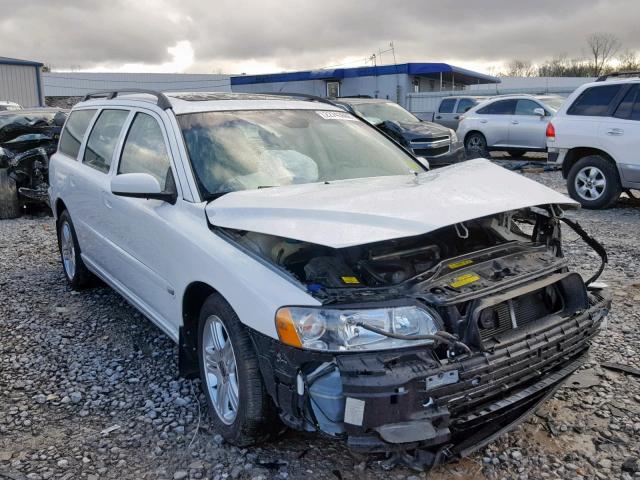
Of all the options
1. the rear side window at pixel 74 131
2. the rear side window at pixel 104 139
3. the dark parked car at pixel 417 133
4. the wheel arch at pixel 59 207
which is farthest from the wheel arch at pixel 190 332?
the dark parked car at pixel 417 133

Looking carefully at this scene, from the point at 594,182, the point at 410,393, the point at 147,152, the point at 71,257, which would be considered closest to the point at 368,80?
the point at 594,182

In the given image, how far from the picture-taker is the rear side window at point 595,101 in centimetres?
895

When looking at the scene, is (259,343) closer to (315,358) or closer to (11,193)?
(315,358)

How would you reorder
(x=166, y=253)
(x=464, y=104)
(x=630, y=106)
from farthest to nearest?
(x=464, y=104) < (x=630, y=106) < (x=166, y=253)

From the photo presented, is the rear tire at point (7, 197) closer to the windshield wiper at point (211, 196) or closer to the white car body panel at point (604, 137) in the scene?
the windshield wiper at point (211, 196)

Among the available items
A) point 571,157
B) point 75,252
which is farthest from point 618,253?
point 75,252

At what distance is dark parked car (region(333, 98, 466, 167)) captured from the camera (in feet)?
40.2

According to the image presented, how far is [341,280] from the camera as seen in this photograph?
2.80m

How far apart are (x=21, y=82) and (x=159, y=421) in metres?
35.6

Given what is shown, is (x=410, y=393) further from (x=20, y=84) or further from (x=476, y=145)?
(x=20, y=84)

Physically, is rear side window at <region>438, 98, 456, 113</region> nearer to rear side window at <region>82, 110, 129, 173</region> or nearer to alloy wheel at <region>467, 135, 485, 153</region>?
alloy wheel at <region>467, 135, 485, 153</region>

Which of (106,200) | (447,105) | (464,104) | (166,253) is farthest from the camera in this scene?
(447,105)

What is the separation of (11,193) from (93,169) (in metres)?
5.87

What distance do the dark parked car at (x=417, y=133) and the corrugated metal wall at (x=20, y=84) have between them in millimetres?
26679
